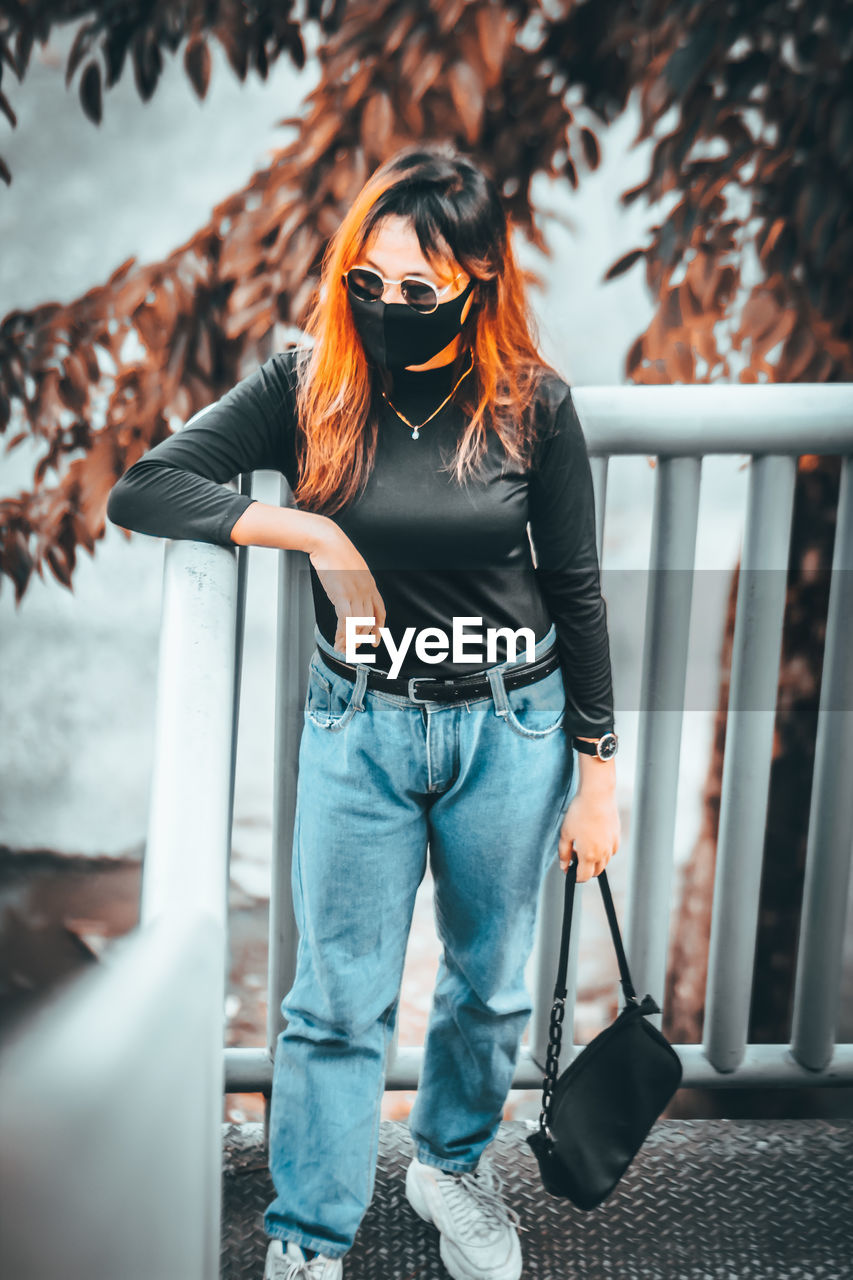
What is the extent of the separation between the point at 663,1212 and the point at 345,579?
47.4 inches

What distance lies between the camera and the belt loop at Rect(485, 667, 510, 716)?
132 centimetres

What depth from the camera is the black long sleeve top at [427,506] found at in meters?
1.30

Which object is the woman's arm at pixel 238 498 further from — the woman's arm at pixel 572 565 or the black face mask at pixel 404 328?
the woman's arm at pixel 572 565

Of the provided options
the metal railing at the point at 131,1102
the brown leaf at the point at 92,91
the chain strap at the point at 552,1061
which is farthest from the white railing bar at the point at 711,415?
the brown leaf at the point at 92,91

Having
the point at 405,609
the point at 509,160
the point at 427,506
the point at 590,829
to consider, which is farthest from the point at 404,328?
the point at 509,160

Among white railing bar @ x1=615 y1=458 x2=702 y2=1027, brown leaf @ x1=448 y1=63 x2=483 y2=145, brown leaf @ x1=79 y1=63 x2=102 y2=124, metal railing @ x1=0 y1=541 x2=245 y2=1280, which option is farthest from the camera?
brown leaf @ x1=79 y1=63 x2=102 y2=124

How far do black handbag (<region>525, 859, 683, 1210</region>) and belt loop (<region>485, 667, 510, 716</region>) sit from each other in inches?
12.5

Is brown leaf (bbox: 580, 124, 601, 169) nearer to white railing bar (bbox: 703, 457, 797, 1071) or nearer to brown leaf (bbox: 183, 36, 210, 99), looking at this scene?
brown leaf (bbox: 183, 36, 210, 99)

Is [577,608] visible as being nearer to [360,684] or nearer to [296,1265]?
[360,684]

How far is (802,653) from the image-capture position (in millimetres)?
2430

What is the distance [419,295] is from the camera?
1.27 metres

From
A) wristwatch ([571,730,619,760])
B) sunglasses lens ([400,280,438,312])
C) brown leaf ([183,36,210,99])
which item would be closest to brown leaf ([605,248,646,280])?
brown leaf ([183,36,210,99])

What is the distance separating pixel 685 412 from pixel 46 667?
2050 mm

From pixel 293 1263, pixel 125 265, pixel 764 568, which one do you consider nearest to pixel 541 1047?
pixel 293 1263
